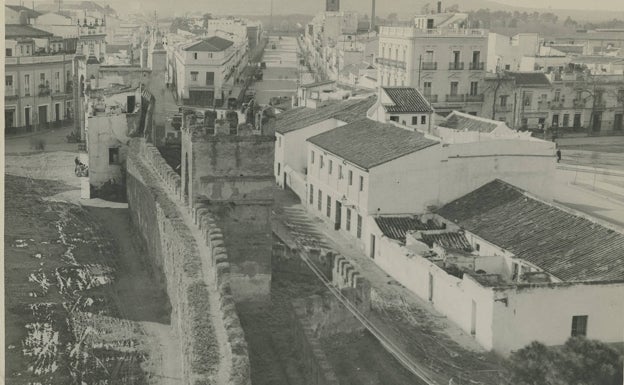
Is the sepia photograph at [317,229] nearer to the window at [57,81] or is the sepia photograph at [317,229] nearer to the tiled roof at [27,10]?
the window at [57,81]

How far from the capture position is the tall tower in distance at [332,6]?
295 ft

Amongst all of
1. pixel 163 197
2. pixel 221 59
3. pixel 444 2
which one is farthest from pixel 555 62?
pixel 163 197

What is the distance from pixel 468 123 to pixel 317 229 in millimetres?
10533

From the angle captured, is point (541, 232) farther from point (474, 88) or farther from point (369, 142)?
point (474, 88)

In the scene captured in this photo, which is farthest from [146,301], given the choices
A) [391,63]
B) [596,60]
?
[596,60]

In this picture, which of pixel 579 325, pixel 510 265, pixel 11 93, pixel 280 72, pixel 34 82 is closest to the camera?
pixel 579 325

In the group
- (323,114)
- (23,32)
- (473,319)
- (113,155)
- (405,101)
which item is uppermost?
(23,32)

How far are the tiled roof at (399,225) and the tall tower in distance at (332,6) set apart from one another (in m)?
62.8

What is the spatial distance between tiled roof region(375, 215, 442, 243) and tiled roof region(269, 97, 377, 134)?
343 inches

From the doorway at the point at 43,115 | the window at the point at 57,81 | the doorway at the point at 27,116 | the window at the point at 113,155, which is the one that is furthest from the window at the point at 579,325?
the window at the point at 57,81

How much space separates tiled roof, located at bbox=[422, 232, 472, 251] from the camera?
2689 cm

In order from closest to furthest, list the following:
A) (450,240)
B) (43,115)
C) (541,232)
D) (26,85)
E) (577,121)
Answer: (541,232) → (450,240) → (26,85) → (43,115) → (577,121)

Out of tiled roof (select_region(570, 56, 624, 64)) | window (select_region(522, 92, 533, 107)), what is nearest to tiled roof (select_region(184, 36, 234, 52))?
window (select_region(522, 92, 533, 107))

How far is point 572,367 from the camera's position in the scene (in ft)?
45.3
